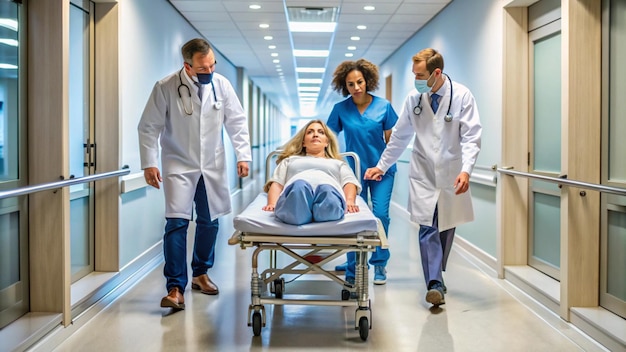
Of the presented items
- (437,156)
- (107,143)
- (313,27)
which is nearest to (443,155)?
(437,156)

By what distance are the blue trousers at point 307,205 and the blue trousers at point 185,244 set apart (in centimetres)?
98

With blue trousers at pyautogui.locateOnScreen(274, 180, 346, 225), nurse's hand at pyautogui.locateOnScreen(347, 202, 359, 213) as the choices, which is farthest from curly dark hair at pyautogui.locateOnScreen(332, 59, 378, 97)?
blue trousers at pyautogui.locateOnScreen(274, 180, 346, 225)

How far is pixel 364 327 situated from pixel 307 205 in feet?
2.31

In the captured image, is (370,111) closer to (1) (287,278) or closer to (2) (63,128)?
(1) (287,278)

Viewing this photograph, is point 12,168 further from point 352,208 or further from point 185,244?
point 352,208

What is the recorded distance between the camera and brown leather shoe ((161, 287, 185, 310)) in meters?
3.44

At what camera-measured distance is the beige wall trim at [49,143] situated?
10.1ft

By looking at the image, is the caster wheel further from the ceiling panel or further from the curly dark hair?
the ceiling panel

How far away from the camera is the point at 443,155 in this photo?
356cm

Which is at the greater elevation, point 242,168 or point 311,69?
point 311,69

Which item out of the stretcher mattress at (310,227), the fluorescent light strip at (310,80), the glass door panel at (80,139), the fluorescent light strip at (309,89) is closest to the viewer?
the stretcher mattress at (310,227)

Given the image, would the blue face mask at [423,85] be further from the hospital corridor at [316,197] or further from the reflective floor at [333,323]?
the reflective floor at [333,323]

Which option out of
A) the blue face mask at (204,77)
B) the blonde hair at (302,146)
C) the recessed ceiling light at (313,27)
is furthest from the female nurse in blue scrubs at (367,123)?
the recessed ceiling light at (313,27)

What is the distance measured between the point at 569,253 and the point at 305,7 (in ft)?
13.9
